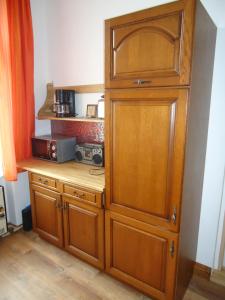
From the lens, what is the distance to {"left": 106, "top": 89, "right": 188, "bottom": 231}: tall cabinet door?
128 cm

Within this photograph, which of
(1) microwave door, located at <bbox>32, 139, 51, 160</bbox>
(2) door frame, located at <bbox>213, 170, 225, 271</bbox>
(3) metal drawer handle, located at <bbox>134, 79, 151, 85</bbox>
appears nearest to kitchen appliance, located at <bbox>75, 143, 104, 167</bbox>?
(1) microwave door, located at <bbox>32, 139, 51, 160</bbox>

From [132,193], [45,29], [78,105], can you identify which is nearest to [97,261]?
[132,193]

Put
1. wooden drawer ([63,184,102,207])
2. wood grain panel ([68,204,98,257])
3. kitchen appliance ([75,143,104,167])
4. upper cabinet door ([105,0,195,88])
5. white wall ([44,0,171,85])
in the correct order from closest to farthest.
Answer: upper cabinet door ([105,0,195,88]) → wooden drawer ([63,184,102,207]) → wood grain panel ([68,204,98,257]) → white wall ([44,0,171,85]) → kitchen appliance ([75,143,104,167])

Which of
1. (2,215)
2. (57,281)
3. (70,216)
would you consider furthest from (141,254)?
(2,215)

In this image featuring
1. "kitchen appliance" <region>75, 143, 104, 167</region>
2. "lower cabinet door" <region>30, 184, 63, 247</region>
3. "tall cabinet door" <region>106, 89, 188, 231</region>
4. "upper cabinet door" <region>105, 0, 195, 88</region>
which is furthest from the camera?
"kitchen appliance" <region>75, 143, 104, 167</region>

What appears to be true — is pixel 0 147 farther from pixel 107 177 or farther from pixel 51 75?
pixel 107 177

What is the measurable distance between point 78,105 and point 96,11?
3.20ft

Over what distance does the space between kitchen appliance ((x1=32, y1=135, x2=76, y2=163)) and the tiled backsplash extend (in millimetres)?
131

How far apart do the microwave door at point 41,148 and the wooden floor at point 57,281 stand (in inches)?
40.2

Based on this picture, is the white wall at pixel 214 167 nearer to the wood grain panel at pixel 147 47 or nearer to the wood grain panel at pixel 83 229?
the wood grain panel at pixel 147 47

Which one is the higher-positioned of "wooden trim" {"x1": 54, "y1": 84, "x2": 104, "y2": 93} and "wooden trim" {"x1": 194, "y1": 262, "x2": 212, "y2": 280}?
"wooden trim" {"x1": 54, "y1": 84, "x2": 104, "y2": 93}

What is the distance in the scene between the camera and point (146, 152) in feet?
4.65

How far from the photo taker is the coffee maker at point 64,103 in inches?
92.0

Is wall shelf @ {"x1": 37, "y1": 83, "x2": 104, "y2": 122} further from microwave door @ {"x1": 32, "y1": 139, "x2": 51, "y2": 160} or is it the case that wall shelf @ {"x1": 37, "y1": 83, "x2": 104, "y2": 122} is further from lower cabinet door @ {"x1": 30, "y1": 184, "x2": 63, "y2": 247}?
lower cabinet door @ {"x1": 30, "y1": 184, "x2": 63, "y2": 247}
